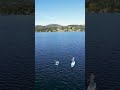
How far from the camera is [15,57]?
59.2 meters

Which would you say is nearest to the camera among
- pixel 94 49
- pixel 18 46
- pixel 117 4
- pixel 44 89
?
pixel 44 89

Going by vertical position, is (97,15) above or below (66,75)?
above

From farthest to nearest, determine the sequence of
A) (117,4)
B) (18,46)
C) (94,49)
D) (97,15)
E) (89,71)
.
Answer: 1. (97,15)
2. (117,4)
3. (18,46)
4. (94,49)
5. (89,71)

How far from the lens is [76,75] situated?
2517cm

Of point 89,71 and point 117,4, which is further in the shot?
point 117,4

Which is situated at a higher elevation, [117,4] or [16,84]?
[117,4]

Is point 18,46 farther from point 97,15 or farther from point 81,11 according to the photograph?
point 97,15

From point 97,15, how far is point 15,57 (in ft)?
278

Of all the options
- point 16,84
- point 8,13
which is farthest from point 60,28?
point 8,13

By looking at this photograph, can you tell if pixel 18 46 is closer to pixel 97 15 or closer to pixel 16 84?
pixel 16 84

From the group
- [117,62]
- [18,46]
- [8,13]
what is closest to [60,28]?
[117,62]

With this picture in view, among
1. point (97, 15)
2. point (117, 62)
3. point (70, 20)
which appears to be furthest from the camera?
point (97, 15)

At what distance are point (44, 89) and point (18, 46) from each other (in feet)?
158

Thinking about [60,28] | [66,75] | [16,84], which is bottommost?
[16,84]
